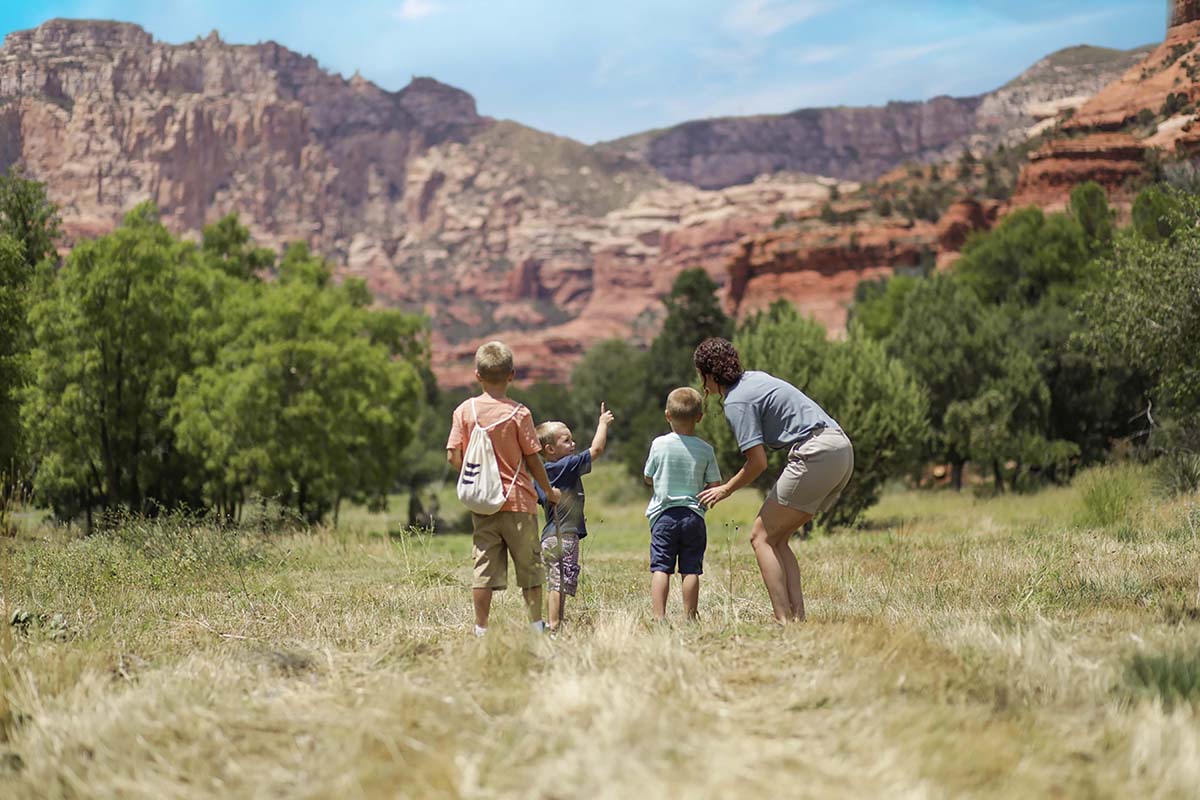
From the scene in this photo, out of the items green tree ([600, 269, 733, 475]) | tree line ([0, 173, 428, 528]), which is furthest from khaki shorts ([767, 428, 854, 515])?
green tree ([600, 269, 733, 475])

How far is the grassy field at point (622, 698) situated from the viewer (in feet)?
12.1

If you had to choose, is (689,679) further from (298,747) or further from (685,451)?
(685,451)

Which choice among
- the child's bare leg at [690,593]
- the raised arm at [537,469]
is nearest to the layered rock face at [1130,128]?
the child's bare leg at [690,593]

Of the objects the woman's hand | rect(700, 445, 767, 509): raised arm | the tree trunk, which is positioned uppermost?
rect(700, 445, 767, 509): raised arm

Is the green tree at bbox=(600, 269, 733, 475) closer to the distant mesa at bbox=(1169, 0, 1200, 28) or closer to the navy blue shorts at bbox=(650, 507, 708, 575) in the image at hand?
the distant mesa at bbox=(1169, 0, 1200, 28)

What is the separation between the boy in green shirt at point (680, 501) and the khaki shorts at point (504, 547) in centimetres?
75

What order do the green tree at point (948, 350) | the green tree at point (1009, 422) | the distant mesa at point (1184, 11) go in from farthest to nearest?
the green tree at point (948, 350), the green tree at point (1009, 422), the distant mesa at point (1184, 11)

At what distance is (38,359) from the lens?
23.6m

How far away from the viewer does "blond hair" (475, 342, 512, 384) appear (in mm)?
6328

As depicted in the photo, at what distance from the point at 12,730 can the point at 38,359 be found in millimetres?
21575

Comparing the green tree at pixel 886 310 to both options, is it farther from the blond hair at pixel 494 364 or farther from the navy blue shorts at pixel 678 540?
the blond hair at pixel 494 364

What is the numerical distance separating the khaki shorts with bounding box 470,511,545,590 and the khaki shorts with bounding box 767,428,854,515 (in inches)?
57.9

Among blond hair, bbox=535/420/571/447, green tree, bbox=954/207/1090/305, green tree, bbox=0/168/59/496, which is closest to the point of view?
blond hair, bbox=535/420/571/447

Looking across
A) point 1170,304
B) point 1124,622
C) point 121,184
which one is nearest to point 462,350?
point 121,184
